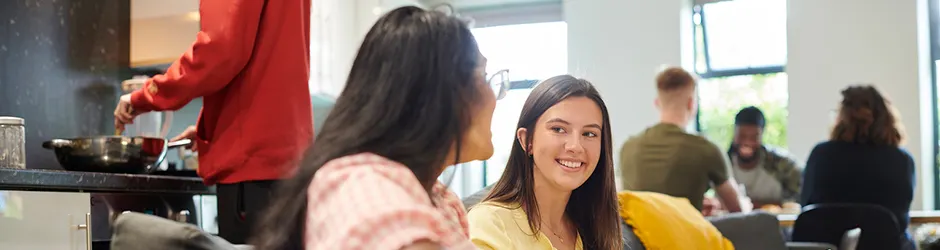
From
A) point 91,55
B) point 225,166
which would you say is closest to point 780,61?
point 91,55

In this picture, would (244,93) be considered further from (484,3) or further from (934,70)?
(484,3)

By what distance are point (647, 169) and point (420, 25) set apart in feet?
9.35

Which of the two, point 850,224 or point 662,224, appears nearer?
point 662,224

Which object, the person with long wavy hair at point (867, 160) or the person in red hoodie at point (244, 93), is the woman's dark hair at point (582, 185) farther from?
the person with long wavy hair at point (867, 160)

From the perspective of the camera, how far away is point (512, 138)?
71.4 inches

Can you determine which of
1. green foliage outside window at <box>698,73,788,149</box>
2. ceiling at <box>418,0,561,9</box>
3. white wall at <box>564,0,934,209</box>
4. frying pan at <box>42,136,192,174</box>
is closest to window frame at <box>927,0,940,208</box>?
white wall at <box>564,0,934,209</box>

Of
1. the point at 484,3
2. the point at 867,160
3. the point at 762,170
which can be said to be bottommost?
the point at 762,170

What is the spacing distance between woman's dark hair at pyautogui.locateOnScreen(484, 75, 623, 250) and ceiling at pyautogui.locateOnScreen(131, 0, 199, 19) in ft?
6.45

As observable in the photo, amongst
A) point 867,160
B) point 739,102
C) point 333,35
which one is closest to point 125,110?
point 867,160

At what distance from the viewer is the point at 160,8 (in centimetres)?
334

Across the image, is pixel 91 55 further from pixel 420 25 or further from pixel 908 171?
pixel 908 171

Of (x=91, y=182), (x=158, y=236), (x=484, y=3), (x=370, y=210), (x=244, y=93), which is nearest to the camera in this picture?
(x=370, y=210)

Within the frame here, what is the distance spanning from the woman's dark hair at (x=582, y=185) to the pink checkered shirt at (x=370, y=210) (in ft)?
3.48

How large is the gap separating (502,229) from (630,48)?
4.87 meters
